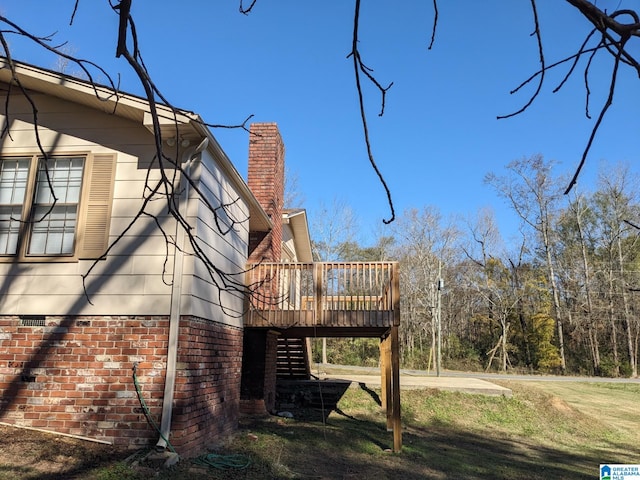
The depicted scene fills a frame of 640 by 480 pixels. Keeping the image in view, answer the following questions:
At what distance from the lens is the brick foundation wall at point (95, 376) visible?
6.51m

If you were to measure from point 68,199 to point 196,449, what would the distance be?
3.95m

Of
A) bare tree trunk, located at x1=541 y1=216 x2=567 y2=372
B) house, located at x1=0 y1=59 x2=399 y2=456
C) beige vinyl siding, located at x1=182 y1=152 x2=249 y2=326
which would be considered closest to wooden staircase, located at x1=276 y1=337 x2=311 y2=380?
beige vinyl siding, located at x1=182 y1=152 x2=249 y2=326

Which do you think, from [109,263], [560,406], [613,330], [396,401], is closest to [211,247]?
[109,263]

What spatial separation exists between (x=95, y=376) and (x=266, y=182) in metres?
6.75

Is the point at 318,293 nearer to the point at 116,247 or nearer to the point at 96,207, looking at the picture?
the point at 116,247

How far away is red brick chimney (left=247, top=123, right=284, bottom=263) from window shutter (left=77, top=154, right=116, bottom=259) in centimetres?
491

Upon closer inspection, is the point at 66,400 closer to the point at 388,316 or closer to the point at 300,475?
the point at 300,475

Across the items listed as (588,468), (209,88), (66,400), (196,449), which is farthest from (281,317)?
(209,88)

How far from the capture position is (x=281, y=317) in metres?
9.73

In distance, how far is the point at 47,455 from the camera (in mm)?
5801

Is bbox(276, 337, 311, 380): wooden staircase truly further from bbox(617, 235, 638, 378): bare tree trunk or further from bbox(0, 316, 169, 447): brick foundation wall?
bbox(617, 235, 638, 378): bare tree trunk

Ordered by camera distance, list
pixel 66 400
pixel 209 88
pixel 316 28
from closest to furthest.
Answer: pixel 316 28
pixel 209 88
pixel 66 400

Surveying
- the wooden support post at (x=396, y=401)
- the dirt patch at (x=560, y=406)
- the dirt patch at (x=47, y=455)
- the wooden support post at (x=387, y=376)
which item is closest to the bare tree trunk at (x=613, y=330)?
the dirt patch at (x=560, y=406)

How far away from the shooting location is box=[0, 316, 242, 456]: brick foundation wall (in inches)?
256
